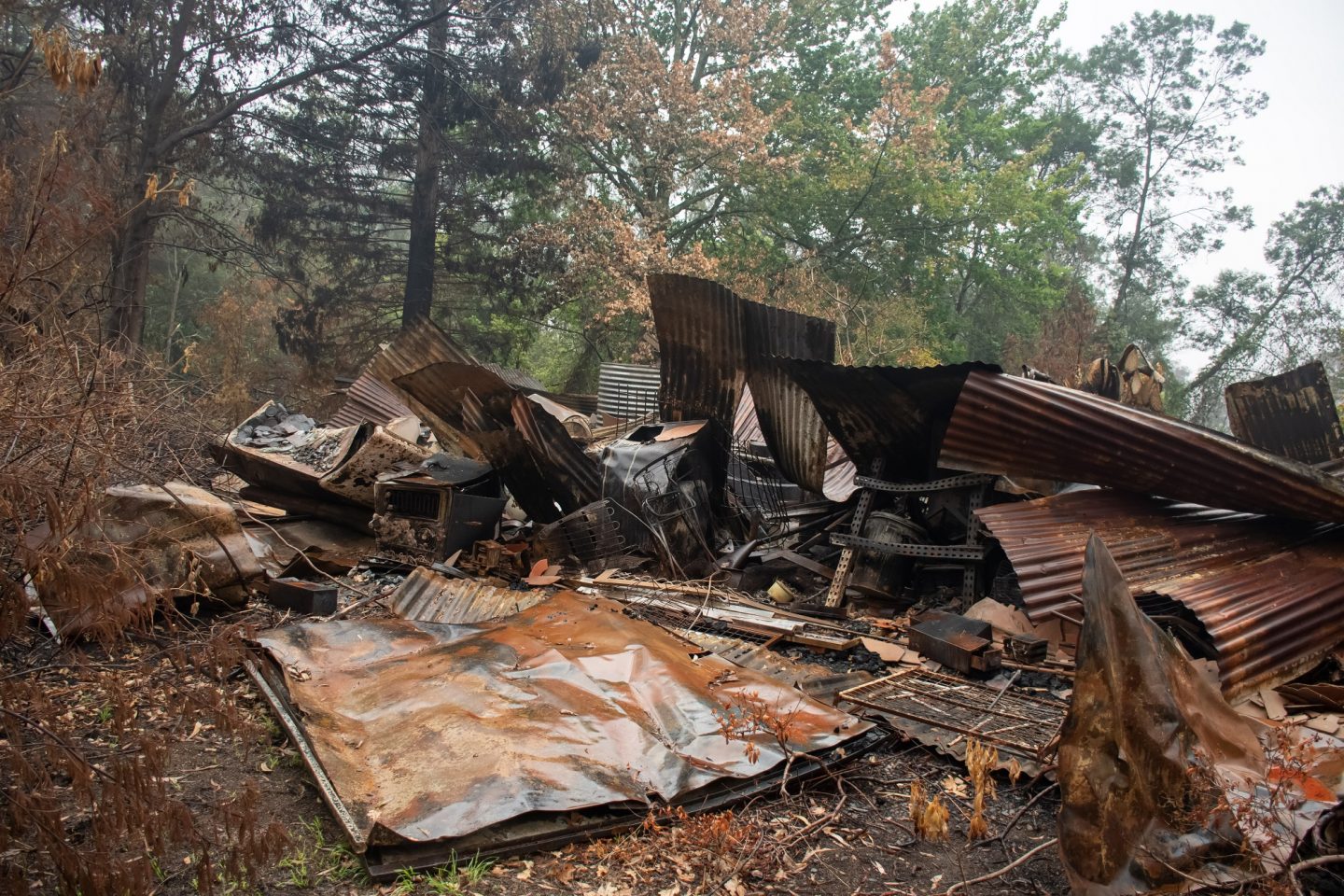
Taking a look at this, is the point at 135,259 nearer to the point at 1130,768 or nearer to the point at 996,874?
the point at 996,874

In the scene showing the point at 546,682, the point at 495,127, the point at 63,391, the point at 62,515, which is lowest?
the point at 546,682

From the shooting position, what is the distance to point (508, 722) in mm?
3551

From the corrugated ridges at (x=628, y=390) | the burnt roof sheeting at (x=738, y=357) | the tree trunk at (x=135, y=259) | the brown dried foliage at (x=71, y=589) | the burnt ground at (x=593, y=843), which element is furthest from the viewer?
the corrugated ridges at (x=628, y=390)

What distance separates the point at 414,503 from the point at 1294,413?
7.83m

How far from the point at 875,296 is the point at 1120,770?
2291cm

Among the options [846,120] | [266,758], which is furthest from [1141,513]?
[846,120]

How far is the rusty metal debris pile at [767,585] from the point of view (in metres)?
2.85

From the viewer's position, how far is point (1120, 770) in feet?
8.12

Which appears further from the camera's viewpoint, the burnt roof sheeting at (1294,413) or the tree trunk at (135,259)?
the tree trunk at (135,259)

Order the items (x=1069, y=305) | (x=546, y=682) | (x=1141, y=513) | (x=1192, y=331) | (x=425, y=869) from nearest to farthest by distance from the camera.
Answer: (x=425, y=869), (x=546, y=682), (x=1141, y=513), (x=1069, y=305), (x=1192, y=331)

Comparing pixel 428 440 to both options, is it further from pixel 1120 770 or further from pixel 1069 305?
pixel 1069 305

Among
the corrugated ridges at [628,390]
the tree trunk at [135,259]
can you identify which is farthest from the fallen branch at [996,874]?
the tree trunk at [135,259]

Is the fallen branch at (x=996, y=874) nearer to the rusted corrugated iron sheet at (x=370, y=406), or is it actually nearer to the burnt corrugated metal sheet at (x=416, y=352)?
the burnt corrugated metal sheet at (x=416, y=352)

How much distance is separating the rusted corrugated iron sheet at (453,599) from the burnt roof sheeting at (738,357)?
292 centimetres
